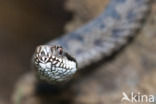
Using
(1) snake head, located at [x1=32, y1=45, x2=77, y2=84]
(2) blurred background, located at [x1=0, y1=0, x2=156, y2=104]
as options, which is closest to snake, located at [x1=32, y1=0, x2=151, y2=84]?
(2) blurred background, located at [x1=0, y1=0, x2=156, y2=104]

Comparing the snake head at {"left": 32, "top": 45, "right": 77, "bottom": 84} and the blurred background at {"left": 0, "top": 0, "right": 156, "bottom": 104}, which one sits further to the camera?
the blurred background at {"left": 0, "top": 0, "right": 156, "bottom": 104}

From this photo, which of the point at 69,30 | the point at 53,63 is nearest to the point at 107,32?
the point at 69,30

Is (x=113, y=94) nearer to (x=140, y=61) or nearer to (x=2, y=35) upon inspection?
(x=140, y=61)

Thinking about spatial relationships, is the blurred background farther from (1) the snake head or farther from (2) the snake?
(1) the snake head

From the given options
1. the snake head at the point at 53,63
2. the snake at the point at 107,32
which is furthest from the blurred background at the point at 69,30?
the snake head at the point at 53,63

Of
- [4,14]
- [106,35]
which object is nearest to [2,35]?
[4,14]

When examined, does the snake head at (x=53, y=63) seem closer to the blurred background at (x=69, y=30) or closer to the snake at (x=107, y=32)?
the snake at (x=107, y=32)
